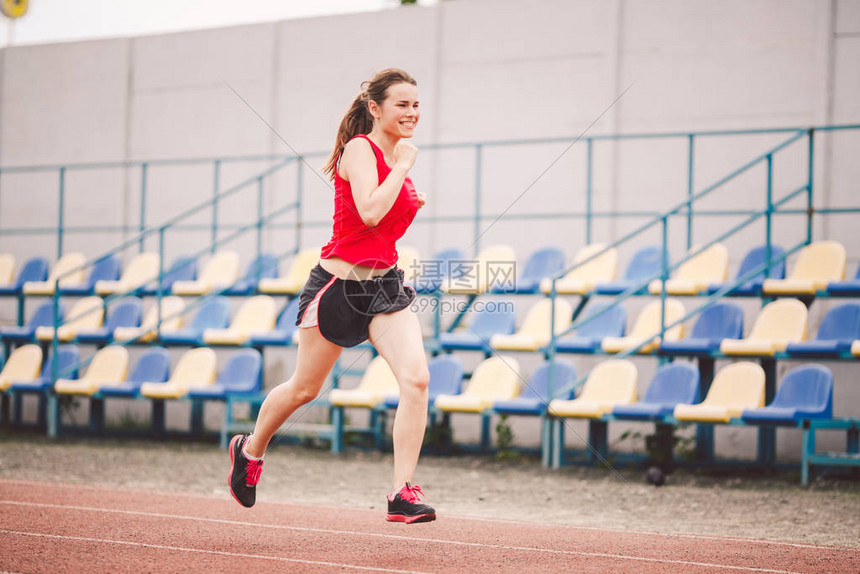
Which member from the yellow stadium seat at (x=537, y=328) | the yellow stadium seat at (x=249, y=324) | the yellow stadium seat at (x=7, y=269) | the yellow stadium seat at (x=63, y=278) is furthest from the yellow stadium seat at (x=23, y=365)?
the yellow stadium seat at (x=537, y=328)

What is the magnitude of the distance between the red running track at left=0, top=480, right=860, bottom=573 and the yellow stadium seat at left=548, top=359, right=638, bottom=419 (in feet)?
9.28

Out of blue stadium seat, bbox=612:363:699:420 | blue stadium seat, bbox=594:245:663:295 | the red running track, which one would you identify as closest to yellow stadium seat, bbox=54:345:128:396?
the red running track

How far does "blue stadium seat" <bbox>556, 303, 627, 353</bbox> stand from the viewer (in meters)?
9.30

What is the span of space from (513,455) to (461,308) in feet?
5.59

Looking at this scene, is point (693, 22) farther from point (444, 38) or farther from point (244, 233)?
point (244, 233)

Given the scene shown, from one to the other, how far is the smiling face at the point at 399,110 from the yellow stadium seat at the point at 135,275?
8.62 metres

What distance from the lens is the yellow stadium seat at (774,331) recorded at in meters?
→ 8.26

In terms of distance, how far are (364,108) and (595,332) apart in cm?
585

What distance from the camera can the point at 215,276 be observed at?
480 inches

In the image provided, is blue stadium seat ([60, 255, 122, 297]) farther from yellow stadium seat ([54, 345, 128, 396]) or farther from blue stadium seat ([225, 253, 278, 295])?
blue stadium seat ([225, 253, 278, 295])

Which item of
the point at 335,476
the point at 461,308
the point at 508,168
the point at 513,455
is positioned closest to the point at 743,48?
the point at 508,168

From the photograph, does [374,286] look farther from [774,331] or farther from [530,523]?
[774,331]

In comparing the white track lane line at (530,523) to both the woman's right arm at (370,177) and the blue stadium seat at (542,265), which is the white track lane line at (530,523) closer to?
the woman's right arm at (370,177)

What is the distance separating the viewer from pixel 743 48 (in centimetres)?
1034
